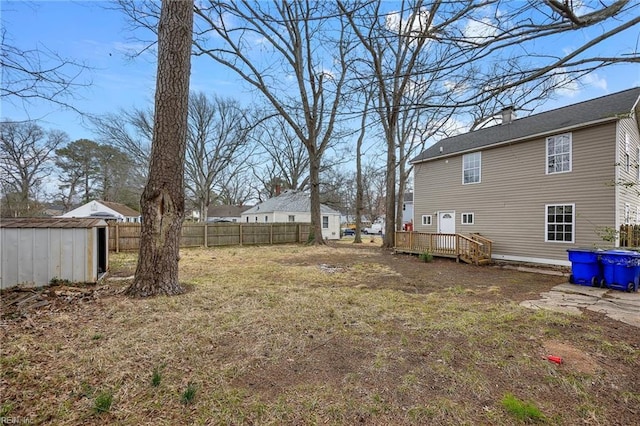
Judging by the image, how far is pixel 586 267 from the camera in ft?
22.1

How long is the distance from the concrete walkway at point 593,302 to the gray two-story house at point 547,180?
210 cm

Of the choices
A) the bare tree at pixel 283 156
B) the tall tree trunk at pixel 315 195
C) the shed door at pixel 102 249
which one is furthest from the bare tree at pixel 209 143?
the shed door at pixel 102 249

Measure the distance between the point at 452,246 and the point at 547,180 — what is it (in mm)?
3779

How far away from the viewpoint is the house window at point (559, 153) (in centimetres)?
930

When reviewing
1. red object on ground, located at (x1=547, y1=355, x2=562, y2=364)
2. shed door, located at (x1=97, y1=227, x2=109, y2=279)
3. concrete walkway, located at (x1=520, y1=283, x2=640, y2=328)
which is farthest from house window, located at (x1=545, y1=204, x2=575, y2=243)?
shed door, located at (x1=97, y1=227, x2=109, y2=279)

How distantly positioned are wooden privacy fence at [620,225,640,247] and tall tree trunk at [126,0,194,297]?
38.2 feet

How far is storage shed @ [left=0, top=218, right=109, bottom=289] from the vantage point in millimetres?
4977

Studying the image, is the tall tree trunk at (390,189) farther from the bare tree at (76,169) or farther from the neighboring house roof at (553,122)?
the bare tree at (76,169)

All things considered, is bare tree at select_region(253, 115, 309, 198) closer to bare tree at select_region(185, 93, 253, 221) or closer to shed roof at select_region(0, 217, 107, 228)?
bare tree at select_region(185, 93, 253, 221)

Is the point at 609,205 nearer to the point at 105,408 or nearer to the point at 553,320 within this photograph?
the point at 553,320

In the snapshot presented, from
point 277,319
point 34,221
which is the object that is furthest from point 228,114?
point 277,319

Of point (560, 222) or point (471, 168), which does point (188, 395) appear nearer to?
point (560, 222)

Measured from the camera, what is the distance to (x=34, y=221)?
214 inches

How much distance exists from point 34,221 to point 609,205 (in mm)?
14104
